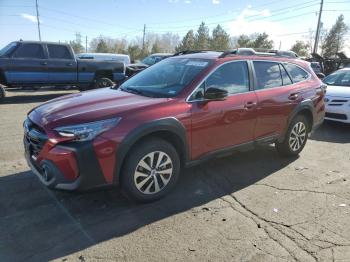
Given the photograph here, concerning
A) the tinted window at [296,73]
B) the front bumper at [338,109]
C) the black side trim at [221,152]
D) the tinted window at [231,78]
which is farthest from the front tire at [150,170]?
the front bumper at [338,109]

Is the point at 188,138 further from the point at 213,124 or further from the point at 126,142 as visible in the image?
the point at 126,142

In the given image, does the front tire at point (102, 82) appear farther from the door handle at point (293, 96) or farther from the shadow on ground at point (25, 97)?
the door handle at point (293, 96)

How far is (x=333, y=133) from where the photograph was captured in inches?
332

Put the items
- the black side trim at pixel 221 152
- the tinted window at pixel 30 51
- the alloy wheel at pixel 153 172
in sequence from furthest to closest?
the tinted window at pixel 30 51 < the black side trim at pixel 221 152 < the alloy wheel at pixel 153 172

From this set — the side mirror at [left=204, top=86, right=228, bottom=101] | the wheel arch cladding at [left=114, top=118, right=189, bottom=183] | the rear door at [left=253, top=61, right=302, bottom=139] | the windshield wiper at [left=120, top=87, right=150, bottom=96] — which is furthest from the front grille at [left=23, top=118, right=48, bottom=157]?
the rear door at [left=253, top=61, right=302, bottom=139]

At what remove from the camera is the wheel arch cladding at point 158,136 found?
3779mm

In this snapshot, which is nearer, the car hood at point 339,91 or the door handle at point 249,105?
the door handle at point 249,105

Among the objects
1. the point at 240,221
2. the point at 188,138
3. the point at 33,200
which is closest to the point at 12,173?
the point at 33,200

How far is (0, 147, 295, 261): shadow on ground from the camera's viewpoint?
3371mm

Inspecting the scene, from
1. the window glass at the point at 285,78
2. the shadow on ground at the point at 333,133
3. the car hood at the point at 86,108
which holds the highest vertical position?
the window glass at the point at 285,78

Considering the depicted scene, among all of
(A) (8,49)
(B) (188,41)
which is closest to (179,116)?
(A) (8,49)

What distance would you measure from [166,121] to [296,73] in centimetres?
305

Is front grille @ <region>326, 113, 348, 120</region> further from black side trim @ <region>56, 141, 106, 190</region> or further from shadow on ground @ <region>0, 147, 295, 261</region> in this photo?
black side trim @ <region>56, 141, 106, 190</region>

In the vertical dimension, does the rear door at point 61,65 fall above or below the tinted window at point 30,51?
below
